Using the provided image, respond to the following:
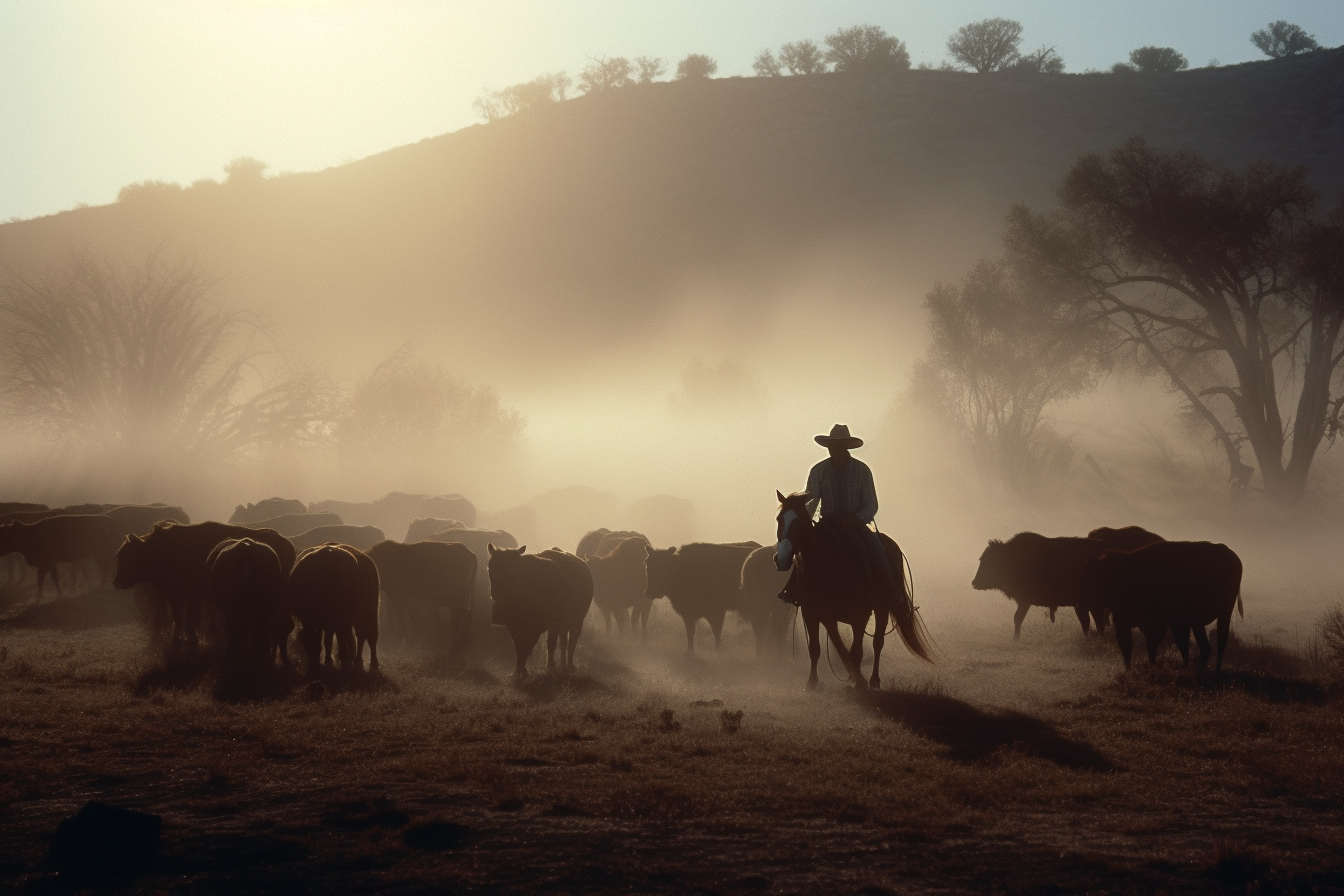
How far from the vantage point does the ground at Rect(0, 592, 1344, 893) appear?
6266mm

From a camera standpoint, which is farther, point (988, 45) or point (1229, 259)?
point (988, 45)

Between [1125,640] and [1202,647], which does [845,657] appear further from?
[1202,647]

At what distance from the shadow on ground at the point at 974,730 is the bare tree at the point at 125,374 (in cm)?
4140

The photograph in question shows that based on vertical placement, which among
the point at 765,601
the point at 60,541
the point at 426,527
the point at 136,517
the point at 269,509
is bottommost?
the point at 765,601

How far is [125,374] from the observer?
46031mm

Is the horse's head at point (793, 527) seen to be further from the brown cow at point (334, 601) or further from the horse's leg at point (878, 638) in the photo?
the brown cow at point (334, 601)

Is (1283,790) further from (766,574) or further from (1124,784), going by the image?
(766,574)

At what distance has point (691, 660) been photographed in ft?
58.2

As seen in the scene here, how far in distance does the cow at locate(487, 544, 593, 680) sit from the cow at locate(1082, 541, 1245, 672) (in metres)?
7.72

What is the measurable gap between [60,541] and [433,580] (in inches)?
465

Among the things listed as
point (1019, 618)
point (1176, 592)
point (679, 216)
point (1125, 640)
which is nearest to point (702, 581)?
point (1019, 618)

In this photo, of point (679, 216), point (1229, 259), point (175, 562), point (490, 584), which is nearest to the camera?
point (490, 584)

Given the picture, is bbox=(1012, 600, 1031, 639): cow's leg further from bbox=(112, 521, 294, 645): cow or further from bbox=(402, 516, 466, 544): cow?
bbox=(402, 516, 466, 544): cow

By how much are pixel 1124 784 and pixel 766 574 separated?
9.97m
